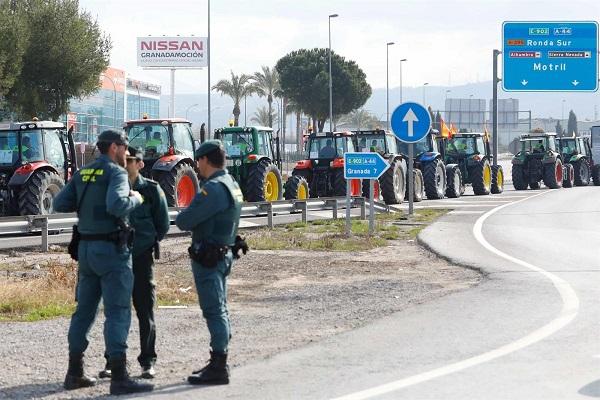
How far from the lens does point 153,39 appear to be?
10050 cm

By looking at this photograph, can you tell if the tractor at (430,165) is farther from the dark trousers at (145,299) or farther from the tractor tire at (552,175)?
the dark trousers at (145,299)

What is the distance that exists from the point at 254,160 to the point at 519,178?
2447 cm

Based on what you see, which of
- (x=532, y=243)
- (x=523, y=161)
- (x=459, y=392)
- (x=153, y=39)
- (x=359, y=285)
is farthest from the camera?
(x=153, y=39)

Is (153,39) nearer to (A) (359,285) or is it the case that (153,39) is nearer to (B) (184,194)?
(B) (184,194)

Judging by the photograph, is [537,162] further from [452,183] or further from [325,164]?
[325,164]

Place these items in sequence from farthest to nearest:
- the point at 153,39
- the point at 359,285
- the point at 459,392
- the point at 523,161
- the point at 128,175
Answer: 1. the point at 153,39
2. the point at 523,161
3. the point at 359,285
4. the point at 128,175
5. the point at 459,392

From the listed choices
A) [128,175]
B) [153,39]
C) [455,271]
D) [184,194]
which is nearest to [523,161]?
[184,194]

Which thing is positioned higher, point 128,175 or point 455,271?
point 128,175

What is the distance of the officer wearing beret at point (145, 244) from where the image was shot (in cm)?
848

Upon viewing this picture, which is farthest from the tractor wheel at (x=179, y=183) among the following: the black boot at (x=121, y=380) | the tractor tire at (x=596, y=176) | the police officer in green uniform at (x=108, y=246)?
the tractor tire at (x=596, y=176)

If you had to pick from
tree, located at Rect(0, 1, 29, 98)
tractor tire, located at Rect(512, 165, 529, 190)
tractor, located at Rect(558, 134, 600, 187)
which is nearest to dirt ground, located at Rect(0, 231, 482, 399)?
tree, located at Rect(0, 1, 29, 98)

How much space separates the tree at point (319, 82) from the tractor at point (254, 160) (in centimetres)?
5794

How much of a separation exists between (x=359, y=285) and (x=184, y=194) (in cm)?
1085

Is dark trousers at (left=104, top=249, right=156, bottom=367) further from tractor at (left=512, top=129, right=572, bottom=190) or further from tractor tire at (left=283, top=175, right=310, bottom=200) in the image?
tractor at (left=512, top=129, right=572, bottom=190)
